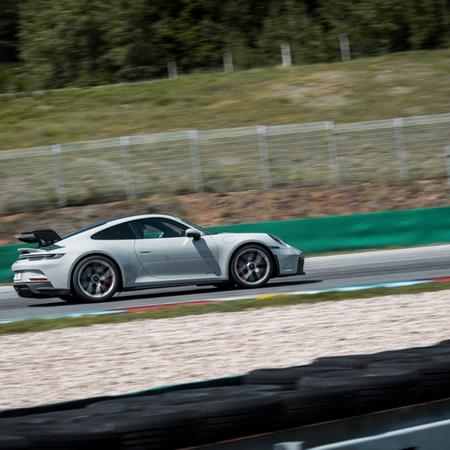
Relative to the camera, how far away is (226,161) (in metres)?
27.1

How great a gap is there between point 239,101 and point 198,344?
95.1 feet

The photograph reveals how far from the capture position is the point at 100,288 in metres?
12.6

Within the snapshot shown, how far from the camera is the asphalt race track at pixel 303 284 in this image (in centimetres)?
1247

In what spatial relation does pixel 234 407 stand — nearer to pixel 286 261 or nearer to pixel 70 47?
pixel 286 261

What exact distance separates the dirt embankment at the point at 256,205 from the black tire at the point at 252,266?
11971 millimetres

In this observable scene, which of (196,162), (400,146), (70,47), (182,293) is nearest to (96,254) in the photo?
(182,293)

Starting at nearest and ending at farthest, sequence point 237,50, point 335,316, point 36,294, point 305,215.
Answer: point 335,316 → point 36,294 → point 305,215 → point 237,50

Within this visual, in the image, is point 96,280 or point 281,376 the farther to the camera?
point 96,280

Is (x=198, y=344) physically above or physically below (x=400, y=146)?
below

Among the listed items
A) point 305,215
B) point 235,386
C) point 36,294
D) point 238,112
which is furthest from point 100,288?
point 238,112

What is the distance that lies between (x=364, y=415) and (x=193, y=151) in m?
22.8

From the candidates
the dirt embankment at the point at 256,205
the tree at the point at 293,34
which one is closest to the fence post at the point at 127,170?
the dirt embankment at the point at 256,205

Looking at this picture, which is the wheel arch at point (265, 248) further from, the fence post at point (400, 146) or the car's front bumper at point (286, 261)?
the fence post at point (400, 146)

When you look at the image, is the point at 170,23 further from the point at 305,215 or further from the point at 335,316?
the point at 335,316
